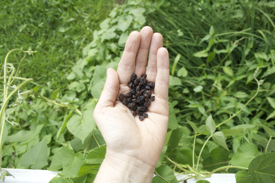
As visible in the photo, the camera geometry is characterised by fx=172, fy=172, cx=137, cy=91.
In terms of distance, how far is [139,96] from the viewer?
1.79 m

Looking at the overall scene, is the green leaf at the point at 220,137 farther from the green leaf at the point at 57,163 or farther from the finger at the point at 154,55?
the green leaf at the point at 57,163

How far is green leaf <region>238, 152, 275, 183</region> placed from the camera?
114cm

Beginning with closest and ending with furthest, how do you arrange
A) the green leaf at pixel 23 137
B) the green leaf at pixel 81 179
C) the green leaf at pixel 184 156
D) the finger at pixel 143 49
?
the green leaf at pixel 81 179 < the green leaf at pixel 184 156 < the finger at pixel 143 49 < the green leaf at pixel 23 137

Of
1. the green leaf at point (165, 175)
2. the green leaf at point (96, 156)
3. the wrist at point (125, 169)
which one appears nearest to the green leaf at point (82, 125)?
the green leaf at point (96, 156)

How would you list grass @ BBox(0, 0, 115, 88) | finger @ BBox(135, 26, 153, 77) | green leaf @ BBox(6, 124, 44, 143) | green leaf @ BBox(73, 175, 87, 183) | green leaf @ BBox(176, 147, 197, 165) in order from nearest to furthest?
green leaf @ BBox(73, 175, 87, 183) < green leaf @ BBox(176, 147, 197, 165) < finger @ BBox(135, 26, 153, 77) < green leaf @ BBox(6, 124, 44, 143) < grass @ BBox(0, 0, 115, 88)

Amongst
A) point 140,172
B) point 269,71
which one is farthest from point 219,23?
point 140,172

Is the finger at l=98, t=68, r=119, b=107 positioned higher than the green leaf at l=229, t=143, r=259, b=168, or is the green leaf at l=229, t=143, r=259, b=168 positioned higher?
the finger at l=98, t=68, r=119, b=107

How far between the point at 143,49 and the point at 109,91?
0.60 m

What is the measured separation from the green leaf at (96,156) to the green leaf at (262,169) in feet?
3.46

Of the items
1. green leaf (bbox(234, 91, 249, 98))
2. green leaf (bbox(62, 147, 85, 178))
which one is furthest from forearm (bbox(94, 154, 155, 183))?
green leaf (bbox(234, 91, 249, 98))

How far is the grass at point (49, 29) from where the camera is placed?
129 inches

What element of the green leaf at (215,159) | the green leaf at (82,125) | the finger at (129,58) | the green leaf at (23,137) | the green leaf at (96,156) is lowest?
the green leaf at (215,159)

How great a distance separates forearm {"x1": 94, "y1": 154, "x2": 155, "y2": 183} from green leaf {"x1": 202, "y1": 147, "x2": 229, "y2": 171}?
2.18 ft

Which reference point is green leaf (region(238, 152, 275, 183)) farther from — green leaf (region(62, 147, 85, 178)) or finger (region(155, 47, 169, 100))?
green leaf (region(62, 147, 85, 178))
